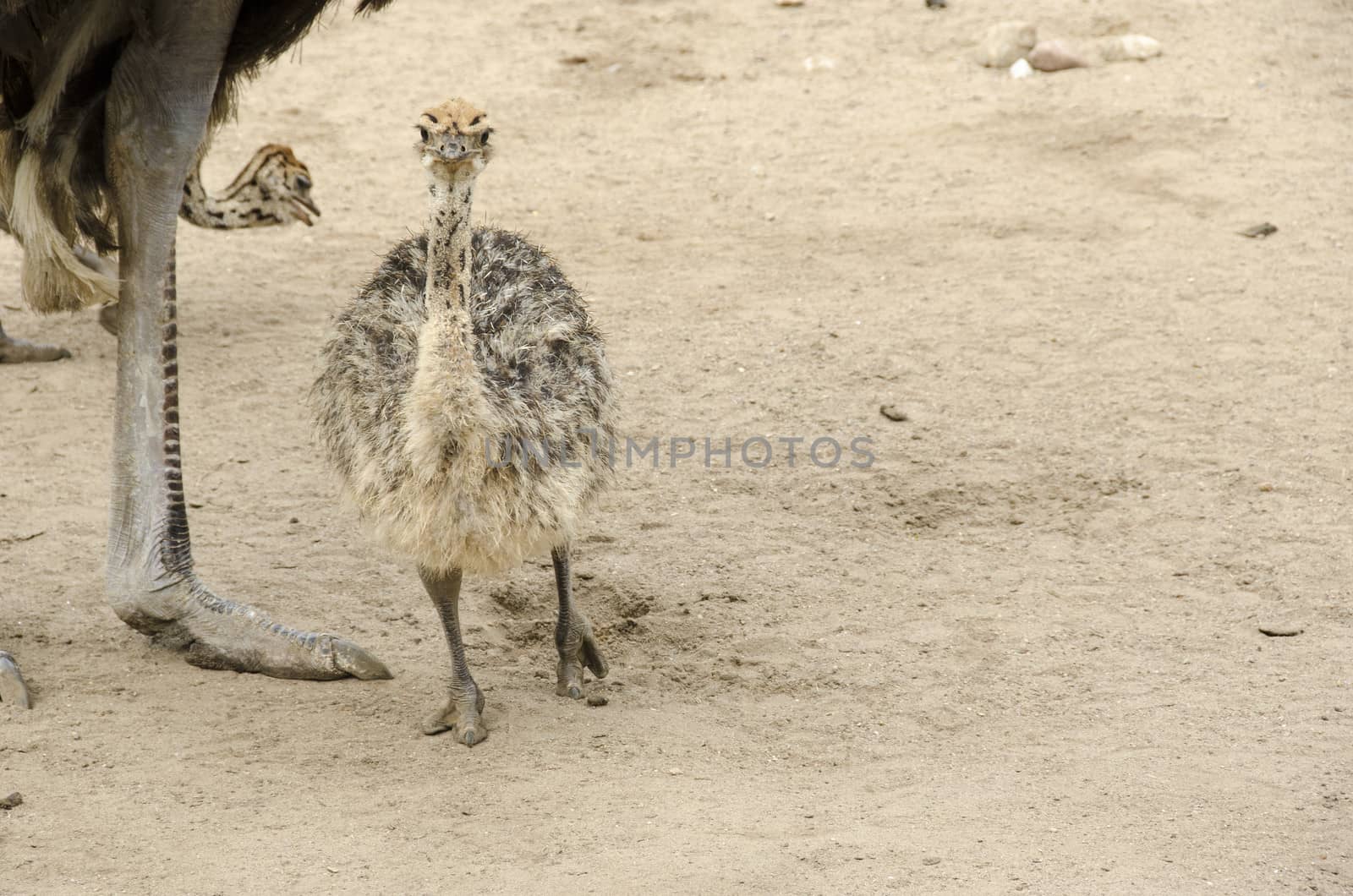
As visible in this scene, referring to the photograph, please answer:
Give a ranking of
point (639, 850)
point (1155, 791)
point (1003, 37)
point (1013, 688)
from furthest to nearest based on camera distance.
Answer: point (1003, 37) → point (1013, 688) → point (1155, 791) → point (639, 850)

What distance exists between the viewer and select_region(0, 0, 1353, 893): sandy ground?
3.98m

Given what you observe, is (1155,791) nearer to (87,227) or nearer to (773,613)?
(773,613)

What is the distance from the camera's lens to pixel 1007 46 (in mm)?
10609

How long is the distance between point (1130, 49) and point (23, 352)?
23.4ft

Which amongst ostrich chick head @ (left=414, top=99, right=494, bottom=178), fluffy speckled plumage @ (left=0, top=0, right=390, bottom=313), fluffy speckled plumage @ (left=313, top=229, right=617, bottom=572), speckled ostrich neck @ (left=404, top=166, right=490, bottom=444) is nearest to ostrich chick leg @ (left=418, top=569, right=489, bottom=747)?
fluffy speckled plumage @ (left=313, top=229, right=617, bottom=572)

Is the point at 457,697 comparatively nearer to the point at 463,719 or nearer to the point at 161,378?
the point at 463,719

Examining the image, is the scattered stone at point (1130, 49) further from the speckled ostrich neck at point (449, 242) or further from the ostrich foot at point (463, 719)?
the ostrich foot at point (463, 719)

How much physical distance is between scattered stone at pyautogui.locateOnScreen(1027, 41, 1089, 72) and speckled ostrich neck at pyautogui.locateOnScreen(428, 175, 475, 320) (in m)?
7.19

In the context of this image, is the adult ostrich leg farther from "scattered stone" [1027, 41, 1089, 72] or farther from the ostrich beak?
"scattered stone" [1027, 41, 1089, 72]

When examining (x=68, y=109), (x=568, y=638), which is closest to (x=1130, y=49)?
(x=568, y=638)

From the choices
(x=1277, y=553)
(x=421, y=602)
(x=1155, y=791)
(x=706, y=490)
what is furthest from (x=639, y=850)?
(x=1277, y=553)

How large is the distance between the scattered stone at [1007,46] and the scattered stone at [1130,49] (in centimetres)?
50

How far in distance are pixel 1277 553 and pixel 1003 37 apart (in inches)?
237

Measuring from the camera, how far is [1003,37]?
1064cm
